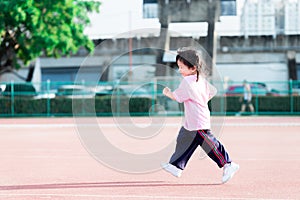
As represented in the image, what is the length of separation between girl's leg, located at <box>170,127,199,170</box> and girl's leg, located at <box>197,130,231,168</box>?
8cm

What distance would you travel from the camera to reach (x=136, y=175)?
9.70m

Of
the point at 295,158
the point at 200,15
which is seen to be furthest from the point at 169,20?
the point at 295,158

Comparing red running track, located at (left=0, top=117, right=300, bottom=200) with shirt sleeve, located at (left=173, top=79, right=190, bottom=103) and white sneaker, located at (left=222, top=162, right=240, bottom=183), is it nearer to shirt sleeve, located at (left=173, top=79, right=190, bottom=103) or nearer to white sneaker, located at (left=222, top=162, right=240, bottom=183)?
white sneaker, located at (left=222, top=162, right=240, bottom=183)

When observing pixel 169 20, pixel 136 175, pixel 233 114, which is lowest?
pixel 233 114

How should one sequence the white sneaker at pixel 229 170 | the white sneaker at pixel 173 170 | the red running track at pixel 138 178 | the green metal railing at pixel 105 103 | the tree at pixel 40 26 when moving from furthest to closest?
the tree at pixel 40 26 < the green metal railing at pixel 105 103 < the white sneaker at pixel 173 170 < the white sneaker at pixel 229 170 < the red running track at pixel 138 178

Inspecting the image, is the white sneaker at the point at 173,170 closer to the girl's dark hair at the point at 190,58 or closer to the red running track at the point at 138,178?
the red running track at the point at 138,178

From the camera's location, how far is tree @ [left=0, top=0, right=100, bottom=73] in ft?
119

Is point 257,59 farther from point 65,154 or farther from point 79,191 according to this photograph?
point 79,191

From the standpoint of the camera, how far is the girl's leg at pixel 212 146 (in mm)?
8172

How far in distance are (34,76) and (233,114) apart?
95.7 ft

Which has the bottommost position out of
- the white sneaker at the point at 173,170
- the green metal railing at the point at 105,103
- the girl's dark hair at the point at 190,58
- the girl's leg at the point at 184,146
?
the green metal railing at the point at 105,103

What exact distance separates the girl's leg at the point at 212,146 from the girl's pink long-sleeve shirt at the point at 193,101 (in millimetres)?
91

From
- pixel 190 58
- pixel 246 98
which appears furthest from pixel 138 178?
pixel 246 98

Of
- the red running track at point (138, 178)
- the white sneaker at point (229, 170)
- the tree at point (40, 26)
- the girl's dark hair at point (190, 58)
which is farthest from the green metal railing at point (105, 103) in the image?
the girl's dark hair at point (190, 58)
